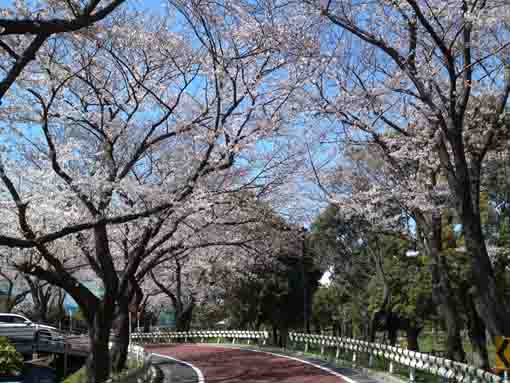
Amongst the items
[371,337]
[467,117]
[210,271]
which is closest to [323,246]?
[210,271]

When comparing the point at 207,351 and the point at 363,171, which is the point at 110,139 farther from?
the point at 207,351

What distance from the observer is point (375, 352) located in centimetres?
1631

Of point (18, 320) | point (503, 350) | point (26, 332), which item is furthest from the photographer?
point (18, 320)

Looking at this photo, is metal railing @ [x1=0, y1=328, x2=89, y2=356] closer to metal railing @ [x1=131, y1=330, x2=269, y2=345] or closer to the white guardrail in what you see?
metal railing @ [x1=131, y1=330, x2=269, y2=345]

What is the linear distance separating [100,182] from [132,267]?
257 centimetres

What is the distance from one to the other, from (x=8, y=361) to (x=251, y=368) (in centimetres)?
731

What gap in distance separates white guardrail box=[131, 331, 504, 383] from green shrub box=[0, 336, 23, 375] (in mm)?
10319

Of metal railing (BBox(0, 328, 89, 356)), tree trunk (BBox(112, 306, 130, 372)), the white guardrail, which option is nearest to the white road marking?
tree trunk (BBox(112, 306, 130, 372))

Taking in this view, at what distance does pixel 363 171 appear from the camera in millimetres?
19625

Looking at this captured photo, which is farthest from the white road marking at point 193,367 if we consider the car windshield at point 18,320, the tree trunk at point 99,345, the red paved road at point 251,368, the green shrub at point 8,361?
the car windshield at point 18,320

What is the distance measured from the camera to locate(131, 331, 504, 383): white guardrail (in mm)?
10906

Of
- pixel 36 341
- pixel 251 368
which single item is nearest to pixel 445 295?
pixel 251 368

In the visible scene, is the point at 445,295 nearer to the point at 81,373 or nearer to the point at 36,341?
the point at 81,373

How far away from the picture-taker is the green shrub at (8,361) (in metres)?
17.0
